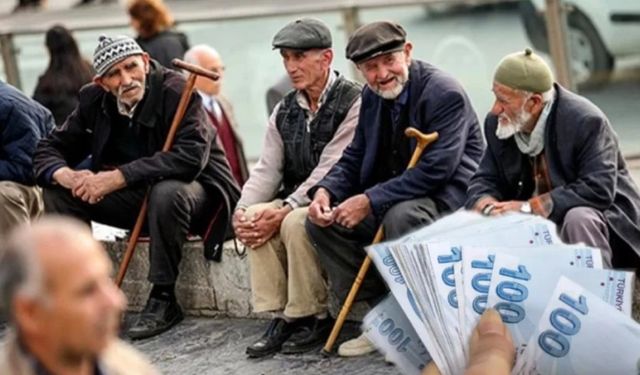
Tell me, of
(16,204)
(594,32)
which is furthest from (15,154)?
(594,32)

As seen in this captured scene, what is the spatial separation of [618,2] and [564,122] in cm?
485

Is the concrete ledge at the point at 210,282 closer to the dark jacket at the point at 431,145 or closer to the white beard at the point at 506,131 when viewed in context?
the dark jacket at the point at 431,145

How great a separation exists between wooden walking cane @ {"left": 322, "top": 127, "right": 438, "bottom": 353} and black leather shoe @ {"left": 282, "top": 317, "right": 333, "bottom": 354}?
0.10 m

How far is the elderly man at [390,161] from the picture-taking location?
6.60 meters

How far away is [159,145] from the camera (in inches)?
296

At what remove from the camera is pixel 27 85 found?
1165cm

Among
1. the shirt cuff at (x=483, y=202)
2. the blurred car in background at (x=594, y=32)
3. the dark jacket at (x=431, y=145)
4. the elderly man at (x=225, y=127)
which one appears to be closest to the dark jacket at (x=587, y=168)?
the shirt cuff at (x=483, y=202)

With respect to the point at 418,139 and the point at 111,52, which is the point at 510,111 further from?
the point at 111,52

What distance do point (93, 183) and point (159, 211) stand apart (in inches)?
13.7

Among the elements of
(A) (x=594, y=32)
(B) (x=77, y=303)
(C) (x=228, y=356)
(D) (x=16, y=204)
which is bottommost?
(C) (x=228, y=356)

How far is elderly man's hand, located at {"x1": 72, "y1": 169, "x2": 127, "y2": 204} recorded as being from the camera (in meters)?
7.40

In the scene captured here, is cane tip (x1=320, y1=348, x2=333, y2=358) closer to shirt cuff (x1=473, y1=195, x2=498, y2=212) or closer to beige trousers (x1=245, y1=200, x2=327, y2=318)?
beige trousers (x1=245, y1=200, x2=327, y2=318)

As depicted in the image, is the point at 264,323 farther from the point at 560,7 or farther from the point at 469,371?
the point at 560,7

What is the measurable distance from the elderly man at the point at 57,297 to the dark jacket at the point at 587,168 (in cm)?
312
